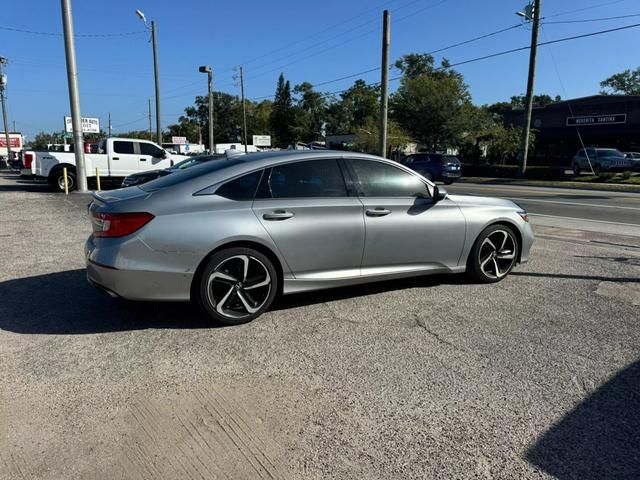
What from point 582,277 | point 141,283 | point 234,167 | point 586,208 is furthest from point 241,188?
point 586,208

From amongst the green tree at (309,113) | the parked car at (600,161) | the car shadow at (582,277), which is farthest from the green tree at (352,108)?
the car shadow at (582,277)

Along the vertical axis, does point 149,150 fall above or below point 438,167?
above

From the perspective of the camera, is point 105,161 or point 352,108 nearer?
point 105,161

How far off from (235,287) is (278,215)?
72cm

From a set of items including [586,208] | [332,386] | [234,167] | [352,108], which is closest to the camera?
[332,386]

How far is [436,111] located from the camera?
151 ft

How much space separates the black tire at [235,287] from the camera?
13.6ft

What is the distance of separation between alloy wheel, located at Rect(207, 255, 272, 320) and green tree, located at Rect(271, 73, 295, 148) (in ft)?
346

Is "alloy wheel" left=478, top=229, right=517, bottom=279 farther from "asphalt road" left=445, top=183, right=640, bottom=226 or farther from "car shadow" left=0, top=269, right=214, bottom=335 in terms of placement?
"asphalt road" left=445, top=183, right=640, bottom=226

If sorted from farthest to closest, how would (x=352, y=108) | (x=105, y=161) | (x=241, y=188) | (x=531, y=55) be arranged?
1. (x=352, y=108)
2. (x=531, y=55)
3. (x=105, y=161)
4. (x=241, y=188)

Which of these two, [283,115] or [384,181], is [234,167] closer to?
[384,181]

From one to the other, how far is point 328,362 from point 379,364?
1.21ft

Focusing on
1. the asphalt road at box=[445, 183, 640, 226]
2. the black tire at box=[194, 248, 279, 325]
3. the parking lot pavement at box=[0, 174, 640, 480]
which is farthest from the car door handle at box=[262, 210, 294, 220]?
the asphalt road at box=[445, 183, 640, 226]

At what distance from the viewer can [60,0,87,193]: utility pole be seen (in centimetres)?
1677
